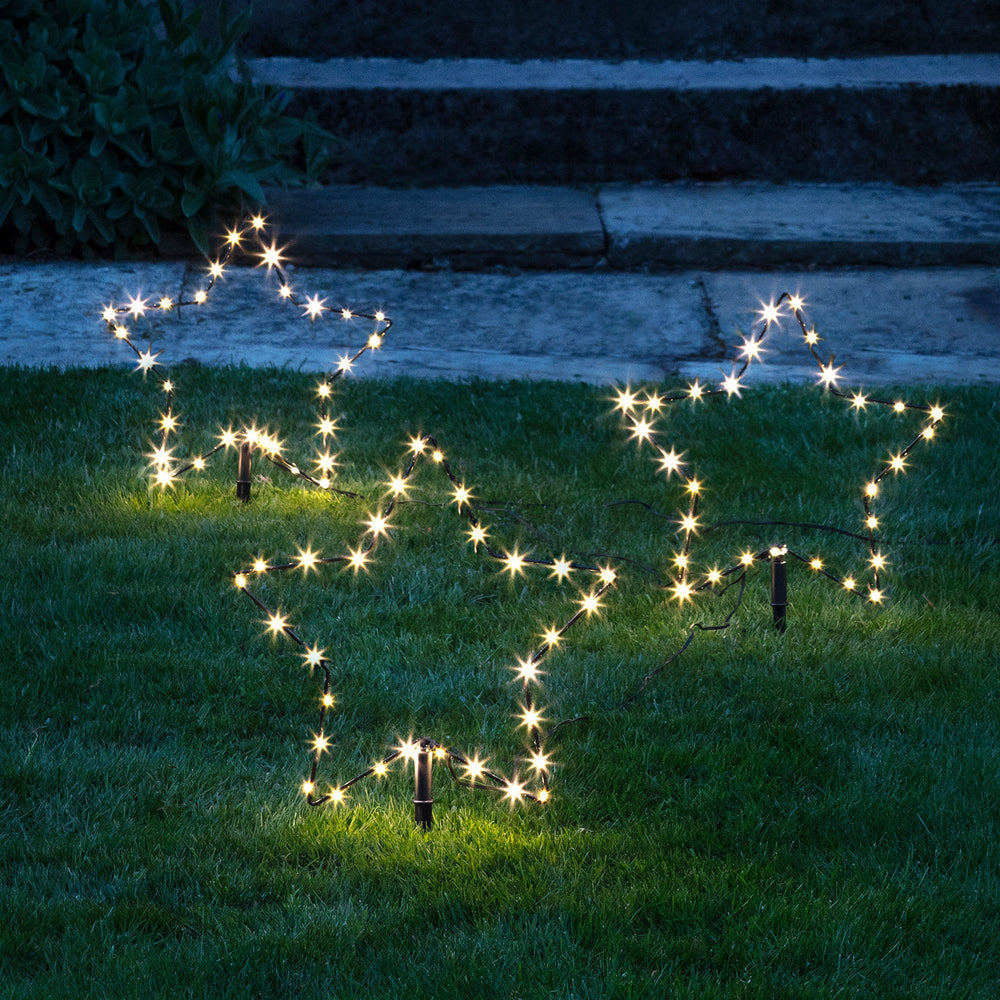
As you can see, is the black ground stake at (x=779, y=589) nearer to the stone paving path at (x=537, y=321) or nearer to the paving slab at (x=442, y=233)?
the stone paving path at (x=537, y=321)

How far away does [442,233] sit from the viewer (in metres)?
7.30

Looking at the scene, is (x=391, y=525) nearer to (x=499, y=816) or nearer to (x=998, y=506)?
(x=499, y=816)

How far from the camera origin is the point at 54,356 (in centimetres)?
578

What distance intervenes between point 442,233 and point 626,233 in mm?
1038

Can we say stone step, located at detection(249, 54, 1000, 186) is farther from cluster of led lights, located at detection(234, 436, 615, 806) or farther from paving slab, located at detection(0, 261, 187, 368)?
cluster of led lights, located at detection(234, 436, 615, 806)

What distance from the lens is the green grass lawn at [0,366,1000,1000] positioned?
2428 mm

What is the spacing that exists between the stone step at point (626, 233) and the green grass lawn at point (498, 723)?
2.33m

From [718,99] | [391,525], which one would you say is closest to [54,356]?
[391,525]

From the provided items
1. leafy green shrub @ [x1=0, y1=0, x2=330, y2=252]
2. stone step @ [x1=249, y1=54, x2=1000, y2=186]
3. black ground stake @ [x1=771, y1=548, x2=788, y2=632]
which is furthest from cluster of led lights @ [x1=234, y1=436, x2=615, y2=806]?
stone step @ [x1=249, y1=54, x2=1000, y2=186]

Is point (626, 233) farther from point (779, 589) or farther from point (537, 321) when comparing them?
point (779, 589)

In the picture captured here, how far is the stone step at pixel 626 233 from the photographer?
7.29 m

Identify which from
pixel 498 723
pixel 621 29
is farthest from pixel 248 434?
pixel 621 29

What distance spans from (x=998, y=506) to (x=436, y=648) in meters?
2.11

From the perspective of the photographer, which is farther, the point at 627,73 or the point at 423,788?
the point at 627,73
